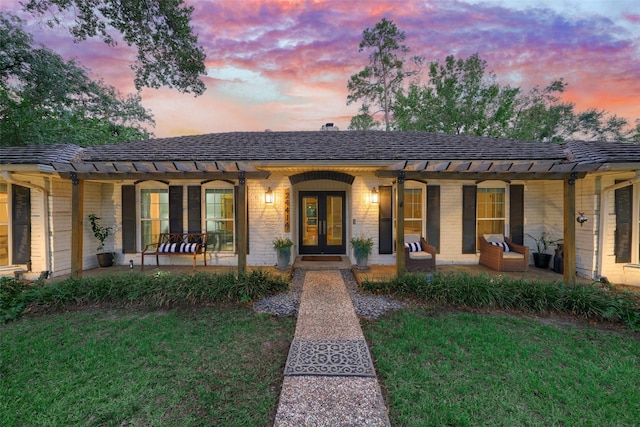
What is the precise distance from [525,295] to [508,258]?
2.57 m

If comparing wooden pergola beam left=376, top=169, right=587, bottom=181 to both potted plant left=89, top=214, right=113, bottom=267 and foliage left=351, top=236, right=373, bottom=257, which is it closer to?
foliage left=351, top=236, right=373, bottom=257

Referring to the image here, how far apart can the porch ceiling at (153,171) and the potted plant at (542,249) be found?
8.21 m

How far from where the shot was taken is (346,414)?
2.50 metres

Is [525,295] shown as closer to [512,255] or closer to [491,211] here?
[512,255]

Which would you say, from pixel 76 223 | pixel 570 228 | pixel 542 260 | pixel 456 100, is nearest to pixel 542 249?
pixel 542 260

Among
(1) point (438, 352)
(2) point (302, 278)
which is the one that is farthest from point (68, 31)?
(1) point (438, 352)

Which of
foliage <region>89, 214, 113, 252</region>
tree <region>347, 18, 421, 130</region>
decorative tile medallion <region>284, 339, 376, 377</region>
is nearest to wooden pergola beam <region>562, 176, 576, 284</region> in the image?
decorative tile medallion <region>284, 339, 376, 377</region>

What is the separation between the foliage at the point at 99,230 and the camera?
322 inches

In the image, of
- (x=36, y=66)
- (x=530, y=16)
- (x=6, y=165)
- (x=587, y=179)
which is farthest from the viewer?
(x=36, y=66)

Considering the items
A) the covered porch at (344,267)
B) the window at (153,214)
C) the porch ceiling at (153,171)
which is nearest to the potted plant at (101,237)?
the covered porch at (344,267)

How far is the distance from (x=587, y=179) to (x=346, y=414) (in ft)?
28.1

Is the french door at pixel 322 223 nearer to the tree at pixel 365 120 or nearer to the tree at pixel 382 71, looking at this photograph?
the tree at pixel 382 71

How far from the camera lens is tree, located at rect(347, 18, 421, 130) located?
18859 millimetres

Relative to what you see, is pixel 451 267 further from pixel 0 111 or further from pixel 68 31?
pixel 0 111
